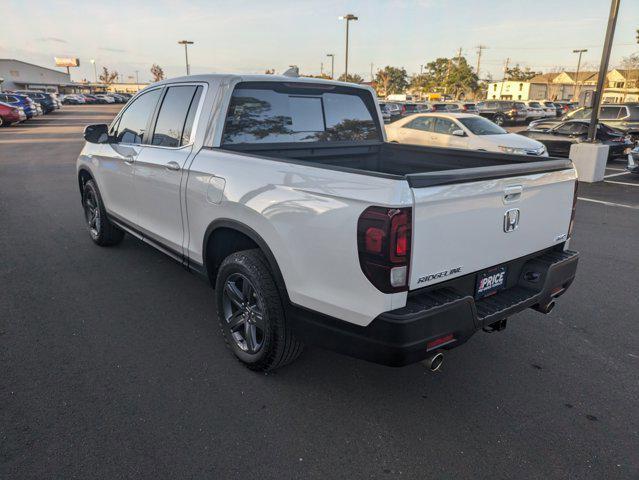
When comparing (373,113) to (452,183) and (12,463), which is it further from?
(12,463)

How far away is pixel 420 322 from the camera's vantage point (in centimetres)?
233

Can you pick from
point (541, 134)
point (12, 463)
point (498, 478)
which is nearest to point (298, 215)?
point (498, 478)

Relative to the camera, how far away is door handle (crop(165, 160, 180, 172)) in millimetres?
3671

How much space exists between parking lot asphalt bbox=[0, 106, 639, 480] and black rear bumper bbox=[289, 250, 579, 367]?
0.57 m

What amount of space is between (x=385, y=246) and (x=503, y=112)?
3385 centimetres

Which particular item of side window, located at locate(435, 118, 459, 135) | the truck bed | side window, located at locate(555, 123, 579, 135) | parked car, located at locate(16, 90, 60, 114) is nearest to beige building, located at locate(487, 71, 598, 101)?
side window, located at locate(555, 123, 579, 135)

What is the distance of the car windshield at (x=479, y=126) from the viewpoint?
1236cm

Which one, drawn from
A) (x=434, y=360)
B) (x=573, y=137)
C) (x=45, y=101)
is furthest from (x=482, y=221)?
(x=45, y=101)

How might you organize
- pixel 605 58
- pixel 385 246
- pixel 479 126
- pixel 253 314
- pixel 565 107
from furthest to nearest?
pixel 565 107 < pixel 479 126 < pixel 605 58 < pixel 253 314 < pixel 385 246

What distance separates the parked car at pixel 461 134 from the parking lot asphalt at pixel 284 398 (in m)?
7.46

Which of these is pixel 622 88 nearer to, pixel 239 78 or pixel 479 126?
pixel 479 126

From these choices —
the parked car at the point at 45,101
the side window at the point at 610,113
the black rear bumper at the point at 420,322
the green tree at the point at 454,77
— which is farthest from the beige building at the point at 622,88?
the black rear bumper at the point at 420,322

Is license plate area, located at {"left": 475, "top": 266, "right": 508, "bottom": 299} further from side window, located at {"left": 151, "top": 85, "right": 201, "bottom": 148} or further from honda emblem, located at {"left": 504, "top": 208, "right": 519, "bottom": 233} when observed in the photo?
side window, located at {"left": 151, "top": 85, "right": 201, "bottom": 148}

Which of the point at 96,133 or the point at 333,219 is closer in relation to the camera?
the point at 333,219
